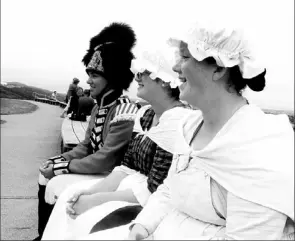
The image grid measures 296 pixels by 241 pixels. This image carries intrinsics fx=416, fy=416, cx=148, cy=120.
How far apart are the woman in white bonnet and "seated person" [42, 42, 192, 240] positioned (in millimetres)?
285

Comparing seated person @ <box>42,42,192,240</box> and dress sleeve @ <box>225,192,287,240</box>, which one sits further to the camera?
seated person @ <box>42,42,192,240</box>

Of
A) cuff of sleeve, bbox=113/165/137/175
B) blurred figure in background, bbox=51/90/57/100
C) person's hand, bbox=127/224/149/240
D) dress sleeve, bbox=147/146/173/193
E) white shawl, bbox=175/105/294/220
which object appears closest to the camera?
white shawl, bbox=175/105/294/220

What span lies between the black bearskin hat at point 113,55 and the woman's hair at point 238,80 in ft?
5.06

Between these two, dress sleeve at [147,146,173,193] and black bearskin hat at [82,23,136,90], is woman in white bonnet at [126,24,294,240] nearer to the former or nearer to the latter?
dress sleeve at [147,146,173,193]

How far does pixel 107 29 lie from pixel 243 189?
2.20m

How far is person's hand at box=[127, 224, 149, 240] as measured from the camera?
5.27 feet

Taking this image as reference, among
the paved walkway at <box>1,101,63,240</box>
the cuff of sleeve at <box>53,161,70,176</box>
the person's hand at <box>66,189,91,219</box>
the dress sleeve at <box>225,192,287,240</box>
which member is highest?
the dress sleeve at <box>225,192,287,240</box>

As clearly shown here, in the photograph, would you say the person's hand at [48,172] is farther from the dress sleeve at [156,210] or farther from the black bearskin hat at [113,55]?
the dress sleeve at [156,210]

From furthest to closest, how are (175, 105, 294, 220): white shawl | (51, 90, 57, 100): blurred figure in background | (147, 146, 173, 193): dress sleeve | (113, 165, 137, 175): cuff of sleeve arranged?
1. (51, 90, 57, 100): blurred figure in background
2. (113, 165, 137, 175): cuff of sleeve
3. (147, 146, 173, 193): dress sleeve
4. (175, 105, 294, 220): white shawl

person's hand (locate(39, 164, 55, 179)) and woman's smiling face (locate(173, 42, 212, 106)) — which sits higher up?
woman's smiling face (locate(173, 42, 212, 106))

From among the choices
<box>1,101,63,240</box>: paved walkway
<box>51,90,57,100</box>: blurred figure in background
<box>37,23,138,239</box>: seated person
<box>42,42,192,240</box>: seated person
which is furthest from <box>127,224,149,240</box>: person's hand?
<box>51,90,57,100</box>: blurred figure in background

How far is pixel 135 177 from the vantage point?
7.82 ft

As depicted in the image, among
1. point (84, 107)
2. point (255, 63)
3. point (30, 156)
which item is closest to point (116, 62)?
point (255, 63)

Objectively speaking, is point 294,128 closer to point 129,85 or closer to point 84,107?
point 129,85
